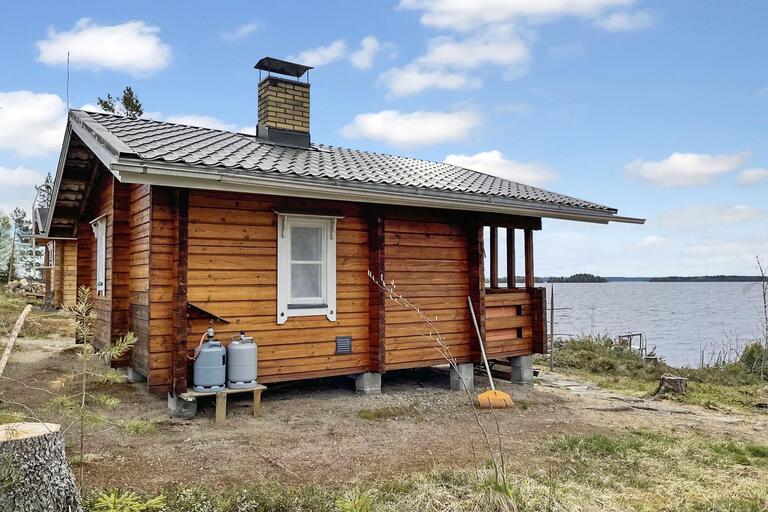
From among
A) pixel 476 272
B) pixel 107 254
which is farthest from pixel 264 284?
pixel 476 272

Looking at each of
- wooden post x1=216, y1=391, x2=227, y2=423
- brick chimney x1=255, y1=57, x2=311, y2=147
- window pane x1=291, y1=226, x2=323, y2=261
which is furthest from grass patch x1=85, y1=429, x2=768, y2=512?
brick chimney x1=255, y1=57, x2=311, y2=147

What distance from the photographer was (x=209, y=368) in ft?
20.2

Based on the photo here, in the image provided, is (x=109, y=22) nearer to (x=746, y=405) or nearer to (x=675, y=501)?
(x=675, y=501)

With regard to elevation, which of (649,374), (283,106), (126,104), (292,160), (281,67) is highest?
(126,104)

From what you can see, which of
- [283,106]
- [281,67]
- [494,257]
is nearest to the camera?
[283,106]

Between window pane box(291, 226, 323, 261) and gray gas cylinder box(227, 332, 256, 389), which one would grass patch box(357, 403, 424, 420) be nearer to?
gray gas cylinder box(227, 332, 256, 389)

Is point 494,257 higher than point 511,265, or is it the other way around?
point 494,257

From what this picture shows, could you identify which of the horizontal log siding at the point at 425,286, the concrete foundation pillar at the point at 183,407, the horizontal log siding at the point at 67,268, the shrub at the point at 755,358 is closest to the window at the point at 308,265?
the horizontal log siding at the point at 425,286

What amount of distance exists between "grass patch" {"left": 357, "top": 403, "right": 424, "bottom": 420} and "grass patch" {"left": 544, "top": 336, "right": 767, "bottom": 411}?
5025 mm

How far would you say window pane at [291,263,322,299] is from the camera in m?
7.16

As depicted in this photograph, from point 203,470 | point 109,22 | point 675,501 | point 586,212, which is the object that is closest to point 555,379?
point 586,212

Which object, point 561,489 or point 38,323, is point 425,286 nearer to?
point 561,489

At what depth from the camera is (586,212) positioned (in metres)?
8.88

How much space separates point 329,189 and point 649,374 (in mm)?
9499
